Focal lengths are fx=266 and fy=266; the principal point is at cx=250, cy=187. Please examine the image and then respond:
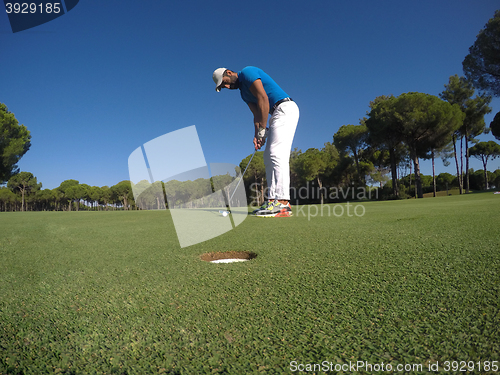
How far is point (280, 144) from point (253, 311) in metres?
3.78

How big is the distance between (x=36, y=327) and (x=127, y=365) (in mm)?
416

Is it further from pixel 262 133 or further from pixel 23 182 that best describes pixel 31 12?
pixel 23 182

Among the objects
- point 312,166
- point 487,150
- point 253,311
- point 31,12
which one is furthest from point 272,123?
point 487,150

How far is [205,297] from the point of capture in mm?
1059

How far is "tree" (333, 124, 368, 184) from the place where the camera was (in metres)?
30.5

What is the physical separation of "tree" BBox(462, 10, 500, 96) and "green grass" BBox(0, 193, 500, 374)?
25676 mm

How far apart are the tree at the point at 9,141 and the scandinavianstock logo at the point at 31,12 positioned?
25246mm

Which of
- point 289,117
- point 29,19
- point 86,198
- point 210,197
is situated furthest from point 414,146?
point 86,198

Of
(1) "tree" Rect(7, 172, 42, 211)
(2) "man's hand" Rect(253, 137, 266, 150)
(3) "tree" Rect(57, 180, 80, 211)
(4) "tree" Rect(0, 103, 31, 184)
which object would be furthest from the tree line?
(3) "tree" Rect(57, 180, 80, 211)

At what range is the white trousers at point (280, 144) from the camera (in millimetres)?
4469

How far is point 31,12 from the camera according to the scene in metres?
6.03

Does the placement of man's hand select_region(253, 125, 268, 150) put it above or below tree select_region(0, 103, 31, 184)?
below

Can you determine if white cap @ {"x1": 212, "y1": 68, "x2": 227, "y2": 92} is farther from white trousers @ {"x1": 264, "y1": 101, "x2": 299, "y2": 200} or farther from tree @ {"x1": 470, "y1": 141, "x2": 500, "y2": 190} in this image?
tree @ {"x1": 470, "y1": 141, "x2": 500, "y2": 190}

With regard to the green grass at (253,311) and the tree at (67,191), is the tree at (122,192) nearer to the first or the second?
the tree at (67,191)
